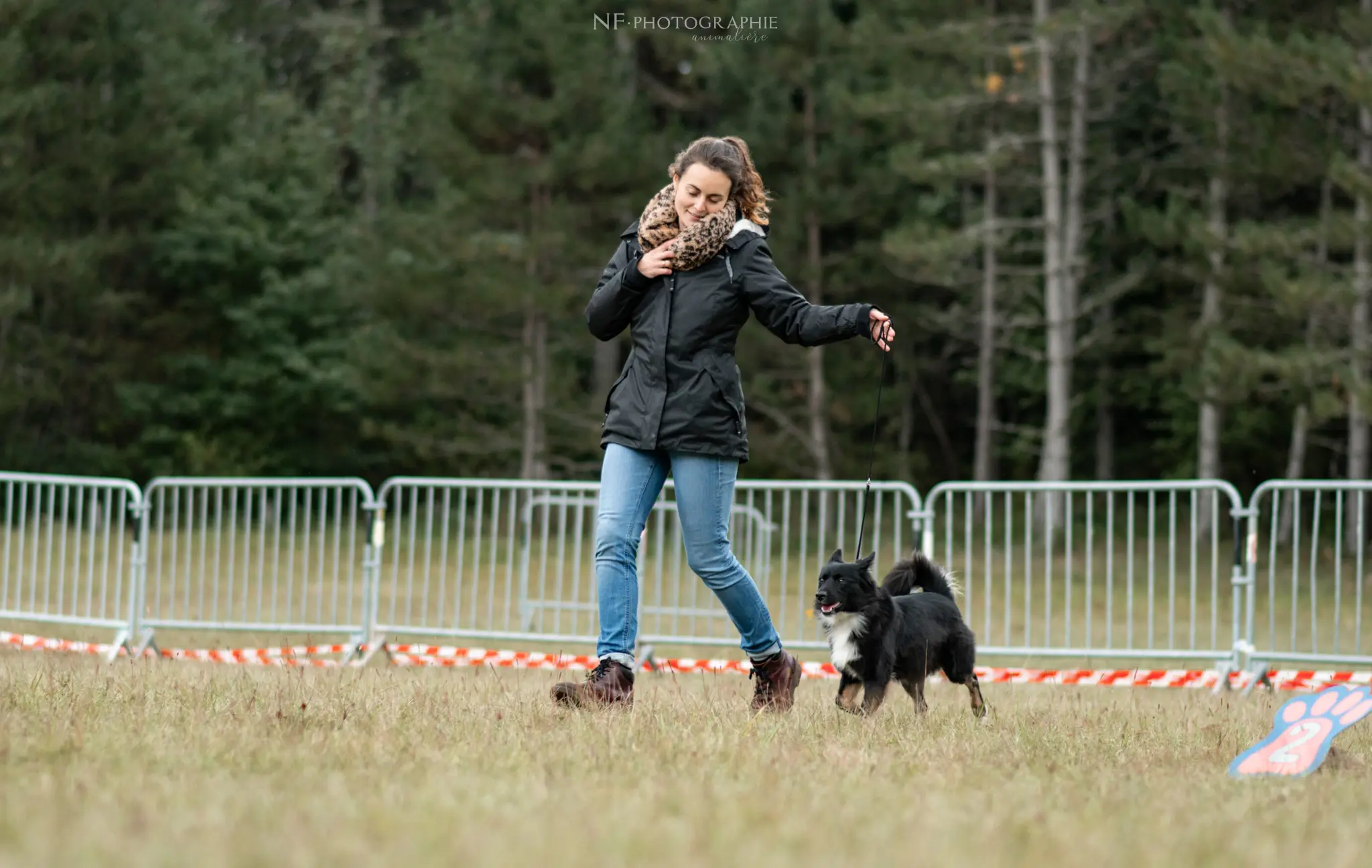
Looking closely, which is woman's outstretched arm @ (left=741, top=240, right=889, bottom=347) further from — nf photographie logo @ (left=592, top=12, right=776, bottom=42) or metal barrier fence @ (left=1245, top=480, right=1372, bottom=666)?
nf photographie logo @ (left=592, top=12, right=776, bottom=42)

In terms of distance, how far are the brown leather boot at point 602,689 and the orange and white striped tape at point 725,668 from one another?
2724 millimetres

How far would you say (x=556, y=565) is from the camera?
12.3 meters

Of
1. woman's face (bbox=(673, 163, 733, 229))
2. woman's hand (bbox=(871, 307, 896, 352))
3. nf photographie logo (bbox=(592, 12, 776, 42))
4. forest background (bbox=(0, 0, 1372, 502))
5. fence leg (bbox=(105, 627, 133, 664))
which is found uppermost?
nf photographie logo (bbox=(592, 12, 776, 42))

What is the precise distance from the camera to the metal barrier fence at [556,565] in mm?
10859

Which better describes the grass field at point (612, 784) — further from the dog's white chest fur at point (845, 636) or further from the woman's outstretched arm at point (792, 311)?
the woman's outstretched arm at point (792, 311)

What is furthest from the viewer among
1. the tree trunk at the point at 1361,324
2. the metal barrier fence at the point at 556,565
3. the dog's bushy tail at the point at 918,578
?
the tree trunk at the point at 1361,324

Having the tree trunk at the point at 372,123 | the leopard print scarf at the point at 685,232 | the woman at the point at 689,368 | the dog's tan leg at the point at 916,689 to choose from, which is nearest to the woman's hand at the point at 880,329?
the woman at the point at 689,368

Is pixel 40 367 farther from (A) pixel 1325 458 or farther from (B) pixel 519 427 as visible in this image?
(A) pixel 1325 458

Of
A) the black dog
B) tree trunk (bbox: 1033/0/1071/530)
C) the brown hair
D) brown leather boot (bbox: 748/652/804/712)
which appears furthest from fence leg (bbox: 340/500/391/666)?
tree trunk (bbox: 1033/0/1071/530)

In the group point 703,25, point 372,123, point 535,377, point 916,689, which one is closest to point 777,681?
point 916,689

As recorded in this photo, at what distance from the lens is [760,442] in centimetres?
2638

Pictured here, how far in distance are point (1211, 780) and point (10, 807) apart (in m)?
3.04

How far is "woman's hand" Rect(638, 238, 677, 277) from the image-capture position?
5.71 metres

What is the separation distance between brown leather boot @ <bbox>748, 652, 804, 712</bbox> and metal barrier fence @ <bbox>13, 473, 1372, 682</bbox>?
3.13 metres
